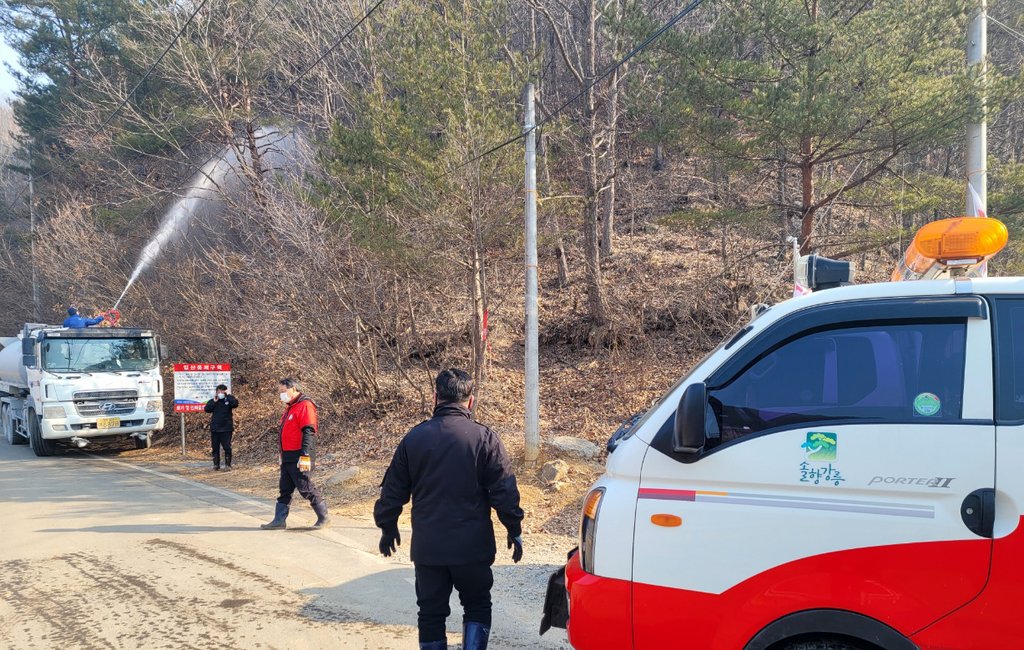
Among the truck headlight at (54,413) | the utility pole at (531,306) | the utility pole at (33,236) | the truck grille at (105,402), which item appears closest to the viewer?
the utility pole at (531,306)

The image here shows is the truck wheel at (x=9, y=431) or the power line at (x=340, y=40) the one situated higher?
the power line at (x=340, y=40)

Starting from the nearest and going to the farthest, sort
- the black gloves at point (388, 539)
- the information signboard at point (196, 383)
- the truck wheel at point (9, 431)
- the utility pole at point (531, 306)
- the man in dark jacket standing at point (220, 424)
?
1. the black gloves at point (388, 539)
2. the utility pole at point (531, 306)
3. the man in dark jacket standing at point (220, 424)
4. the information signboard at point (196, 383)
5. the truck wheel at point (9, 431)

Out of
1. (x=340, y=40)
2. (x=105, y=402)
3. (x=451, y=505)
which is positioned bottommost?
(x=105, y=402)

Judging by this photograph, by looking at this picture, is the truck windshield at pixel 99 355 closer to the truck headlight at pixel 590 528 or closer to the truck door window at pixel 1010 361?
the truck headlight at pixel 590 528

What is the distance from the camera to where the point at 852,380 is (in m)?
3.13

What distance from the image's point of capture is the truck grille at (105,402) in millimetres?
15195

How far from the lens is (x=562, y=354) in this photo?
18125 millimetres

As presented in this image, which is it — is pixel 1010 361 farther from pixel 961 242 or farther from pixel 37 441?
pixel 37 441

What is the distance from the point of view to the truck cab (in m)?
2.76

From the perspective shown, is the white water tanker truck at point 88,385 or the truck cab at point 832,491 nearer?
the truck cab at point 832,491

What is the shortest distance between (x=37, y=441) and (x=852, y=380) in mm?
17746

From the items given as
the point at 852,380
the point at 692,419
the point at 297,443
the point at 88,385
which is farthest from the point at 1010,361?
the point at 88,385

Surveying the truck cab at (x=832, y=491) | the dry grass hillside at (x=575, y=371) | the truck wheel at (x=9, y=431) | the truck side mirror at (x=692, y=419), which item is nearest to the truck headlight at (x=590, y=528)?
the truck cab at (x=832, y=491)

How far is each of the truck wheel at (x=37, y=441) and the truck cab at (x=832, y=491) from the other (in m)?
16.4
